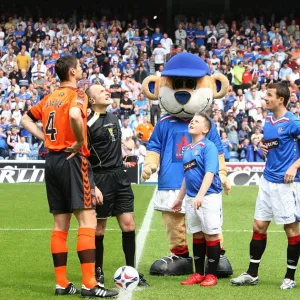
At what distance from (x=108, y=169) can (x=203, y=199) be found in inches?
38.1

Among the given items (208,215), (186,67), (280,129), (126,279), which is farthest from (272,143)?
(126,279)

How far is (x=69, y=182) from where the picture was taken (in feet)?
24.2

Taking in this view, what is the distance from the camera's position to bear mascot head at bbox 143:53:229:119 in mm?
9180

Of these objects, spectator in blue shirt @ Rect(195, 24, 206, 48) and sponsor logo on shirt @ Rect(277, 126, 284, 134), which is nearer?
sponsor logo on shirt @ Rect(277, 126, 284, 134)

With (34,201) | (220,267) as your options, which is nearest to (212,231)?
(220,267)

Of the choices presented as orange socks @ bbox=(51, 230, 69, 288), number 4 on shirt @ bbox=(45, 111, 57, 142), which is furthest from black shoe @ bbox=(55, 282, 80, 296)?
number 4 on shirt @ bbox=(45, 111, 57, 142)

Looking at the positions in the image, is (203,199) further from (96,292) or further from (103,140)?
(96,292)

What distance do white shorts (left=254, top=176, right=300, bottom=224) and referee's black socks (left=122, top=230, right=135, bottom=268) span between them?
1276mm

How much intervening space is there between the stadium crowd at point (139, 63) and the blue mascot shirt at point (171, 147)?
13.7 meters

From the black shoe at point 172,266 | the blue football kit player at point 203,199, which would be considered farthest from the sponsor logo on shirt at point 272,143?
the black shoe at point 172,266

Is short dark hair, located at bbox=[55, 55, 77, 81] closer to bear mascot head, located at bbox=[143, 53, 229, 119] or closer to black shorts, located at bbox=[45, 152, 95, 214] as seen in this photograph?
black shorts, located at bbox=[45, 152, 95, 214]

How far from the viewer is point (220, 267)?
8.59 metres

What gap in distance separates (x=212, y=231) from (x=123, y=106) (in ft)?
64.4

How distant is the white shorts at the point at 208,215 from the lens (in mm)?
7965
